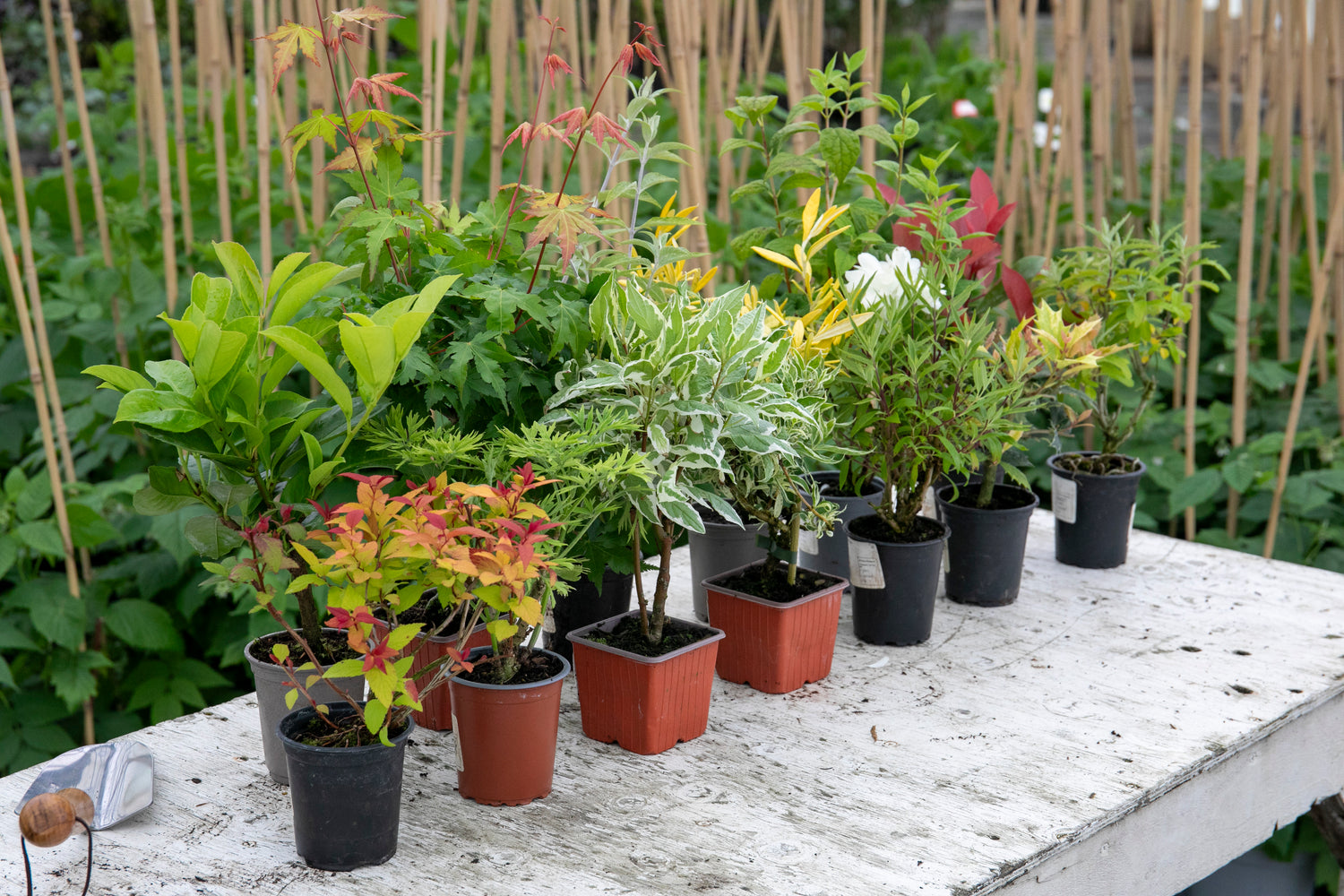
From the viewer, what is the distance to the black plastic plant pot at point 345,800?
0.78 meters

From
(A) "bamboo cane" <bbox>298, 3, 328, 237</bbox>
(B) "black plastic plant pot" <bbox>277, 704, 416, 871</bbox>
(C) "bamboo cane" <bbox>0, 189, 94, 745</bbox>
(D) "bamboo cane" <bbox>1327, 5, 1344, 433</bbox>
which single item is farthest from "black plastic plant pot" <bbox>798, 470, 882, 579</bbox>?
(D) "bamboo cane" <bbox>1327, 5, 1344, 433</bbox>

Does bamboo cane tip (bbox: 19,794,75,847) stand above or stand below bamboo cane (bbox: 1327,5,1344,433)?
below

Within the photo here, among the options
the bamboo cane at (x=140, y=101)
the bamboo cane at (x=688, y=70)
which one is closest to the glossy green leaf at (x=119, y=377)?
the bamboo cane at (x=688, y=70)

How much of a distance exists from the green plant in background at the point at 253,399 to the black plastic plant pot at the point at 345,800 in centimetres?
11

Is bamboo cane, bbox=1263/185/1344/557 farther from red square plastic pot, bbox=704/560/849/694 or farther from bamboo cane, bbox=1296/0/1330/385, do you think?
red square plastic pot, bbox=704/560/849/694

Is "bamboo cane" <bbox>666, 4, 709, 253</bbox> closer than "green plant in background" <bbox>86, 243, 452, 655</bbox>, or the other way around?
"green plant in background" <bbox>86, 243, 452, 655</bbox>

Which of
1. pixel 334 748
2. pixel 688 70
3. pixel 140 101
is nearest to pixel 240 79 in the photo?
pixel 140 101

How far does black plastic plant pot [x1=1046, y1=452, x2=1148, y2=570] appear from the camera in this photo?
145 centimetres

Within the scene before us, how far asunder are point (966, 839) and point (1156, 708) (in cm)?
33

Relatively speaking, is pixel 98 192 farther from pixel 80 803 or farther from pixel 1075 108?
pixel 1075 108

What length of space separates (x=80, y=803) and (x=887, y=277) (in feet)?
2.72

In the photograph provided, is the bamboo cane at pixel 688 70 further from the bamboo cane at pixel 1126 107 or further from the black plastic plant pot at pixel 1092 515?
the bamboo cane at pixel 1126 107

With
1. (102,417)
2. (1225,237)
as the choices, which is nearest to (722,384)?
(102,417)

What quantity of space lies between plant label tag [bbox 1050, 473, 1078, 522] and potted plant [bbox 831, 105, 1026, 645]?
30cm
